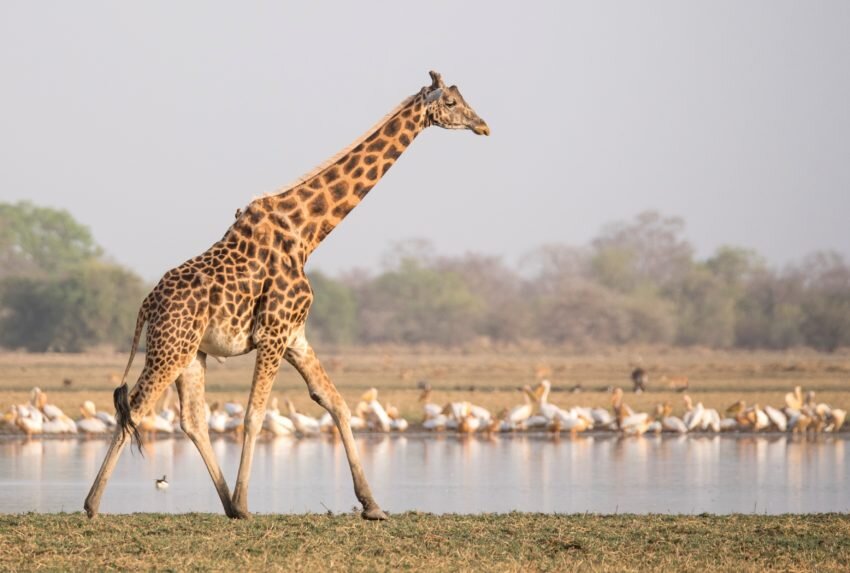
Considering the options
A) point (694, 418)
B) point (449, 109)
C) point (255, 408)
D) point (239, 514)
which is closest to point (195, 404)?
point (255, 408)

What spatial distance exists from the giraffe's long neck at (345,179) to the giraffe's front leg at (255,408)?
77 cm

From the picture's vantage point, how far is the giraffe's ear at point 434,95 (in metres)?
11.1

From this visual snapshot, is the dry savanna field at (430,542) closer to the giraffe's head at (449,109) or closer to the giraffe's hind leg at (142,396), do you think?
the giraffe's hind leg at (142,396)

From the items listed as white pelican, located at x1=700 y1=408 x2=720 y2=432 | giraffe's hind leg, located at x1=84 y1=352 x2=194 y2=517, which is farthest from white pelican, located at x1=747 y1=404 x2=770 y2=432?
giraffe's hind leg, located at x1=84 y1=352 x2=194 y2=517

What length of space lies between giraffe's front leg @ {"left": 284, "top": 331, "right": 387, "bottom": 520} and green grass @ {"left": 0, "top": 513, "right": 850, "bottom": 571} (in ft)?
0.63

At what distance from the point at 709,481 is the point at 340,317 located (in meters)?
65.2

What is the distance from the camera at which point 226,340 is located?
1044 cm

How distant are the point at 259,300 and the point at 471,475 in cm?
599

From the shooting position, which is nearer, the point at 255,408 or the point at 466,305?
the point at 255,408

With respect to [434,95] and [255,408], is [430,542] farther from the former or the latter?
[434,95]

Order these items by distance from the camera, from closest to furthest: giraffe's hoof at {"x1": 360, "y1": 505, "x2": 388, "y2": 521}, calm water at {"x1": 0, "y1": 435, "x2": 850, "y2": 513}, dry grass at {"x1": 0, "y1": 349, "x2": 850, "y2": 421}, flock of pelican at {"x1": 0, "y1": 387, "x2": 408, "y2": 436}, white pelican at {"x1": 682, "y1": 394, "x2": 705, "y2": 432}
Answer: giraffe's hoof at {"x1": 360, "y1": 505, "x2": 388, "y2": 521} < calm water at {"x1": 0, "y1": 435, "x2": 850, "y2": 513} < flock of pelican at {"x1": 0, "y1": 387, "x2": 408, "y2": 436} < white pelican at {"x1": 682, "y1": 394, "x2": 705, "y2": 432} < dry grass at {"x1": 0, "y1": 349, "x2": 850, "y2": 421}

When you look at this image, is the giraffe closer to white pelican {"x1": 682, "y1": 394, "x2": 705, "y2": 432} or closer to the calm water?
the calm water

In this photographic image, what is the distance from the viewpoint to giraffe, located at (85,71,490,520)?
10242 mm

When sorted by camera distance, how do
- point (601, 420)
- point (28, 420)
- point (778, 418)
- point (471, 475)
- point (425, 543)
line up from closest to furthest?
point (425, 543) < point (471, 475) < point (28, 420) < point (778, 418) < point (601, 420)
